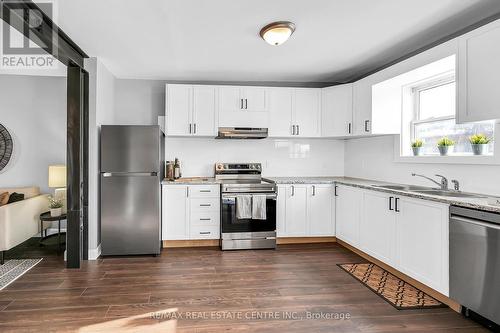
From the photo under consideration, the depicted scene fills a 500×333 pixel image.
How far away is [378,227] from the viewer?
3416 mm

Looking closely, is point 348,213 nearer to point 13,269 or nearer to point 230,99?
point 230,99

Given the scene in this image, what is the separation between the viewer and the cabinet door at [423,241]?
253 cm

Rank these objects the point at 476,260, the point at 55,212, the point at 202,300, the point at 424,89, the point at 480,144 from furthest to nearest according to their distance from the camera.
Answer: the point at 55,212, the point at 424,89, the point at 480,144, the point at 202,300, the point at 476,260

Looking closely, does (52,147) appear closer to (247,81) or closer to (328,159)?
(247,81)

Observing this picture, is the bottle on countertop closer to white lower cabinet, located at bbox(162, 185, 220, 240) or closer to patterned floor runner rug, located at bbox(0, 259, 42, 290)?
white lower cabinet, located at bbox(162, 185, 220, 240)

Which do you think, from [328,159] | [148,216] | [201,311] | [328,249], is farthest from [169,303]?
[328,159]

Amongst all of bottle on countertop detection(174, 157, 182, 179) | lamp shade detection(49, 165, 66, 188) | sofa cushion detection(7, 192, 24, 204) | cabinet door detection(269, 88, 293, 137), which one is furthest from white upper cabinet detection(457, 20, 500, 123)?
sofa cushion detection(7, 192, 24, 204)

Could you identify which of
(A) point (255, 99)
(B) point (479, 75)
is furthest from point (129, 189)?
(B) point (479, 75)

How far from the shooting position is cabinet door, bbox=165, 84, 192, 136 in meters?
4.43

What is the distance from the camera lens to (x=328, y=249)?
4234 millimetres

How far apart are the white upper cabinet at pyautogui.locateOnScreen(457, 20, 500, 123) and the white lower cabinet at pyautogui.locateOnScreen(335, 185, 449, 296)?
0.80 m

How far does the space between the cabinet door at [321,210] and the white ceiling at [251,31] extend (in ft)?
5.65

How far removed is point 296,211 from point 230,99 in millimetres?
1898

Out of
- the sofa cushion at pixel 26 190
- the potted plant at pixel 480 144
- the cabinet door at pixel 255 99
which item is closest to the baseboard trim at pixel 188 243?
the cabinet door at pixel 255 99
